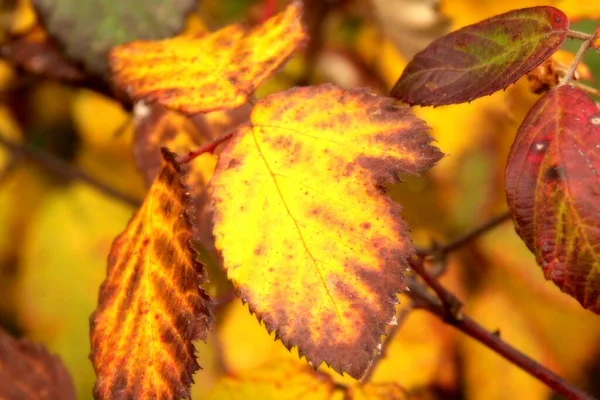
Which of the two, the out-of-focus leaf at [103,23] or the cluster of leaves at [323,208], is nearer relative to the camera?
the cluster of leaves at [323,208]

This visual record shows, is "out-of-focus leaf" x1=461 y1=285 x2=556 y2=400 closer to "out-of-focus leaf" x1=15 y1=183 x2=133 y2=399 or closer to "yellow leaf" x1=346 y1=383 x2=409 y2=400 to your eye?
"yellow leaf" x1=346 y1=383 x2=409 y2=400

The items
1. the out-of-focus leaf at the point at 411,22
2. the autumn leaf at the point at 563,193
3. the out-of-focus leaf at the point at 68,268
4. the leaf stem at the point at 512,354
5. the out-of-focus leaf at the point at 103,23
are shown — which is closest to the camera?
the autumn leaf at the point at 563,193

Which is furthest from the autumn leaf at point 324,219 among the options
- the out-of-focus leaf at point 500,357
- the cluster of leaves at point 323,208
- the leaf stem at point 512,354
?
the out-of-focus leaf at point 500,357

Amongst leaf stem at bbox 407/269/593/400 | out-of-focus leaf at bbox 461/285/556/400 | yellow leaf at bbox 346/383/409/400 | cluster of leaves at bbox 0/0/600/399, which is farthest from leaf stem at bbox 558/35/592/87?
out-of-focus leaf at bbox 461/285/556/400

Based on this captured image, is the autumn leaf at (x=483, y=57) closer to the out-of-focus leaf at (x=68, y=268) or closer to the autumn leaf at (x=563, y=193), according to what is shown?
the autumn leaf at (x=563, y=193)

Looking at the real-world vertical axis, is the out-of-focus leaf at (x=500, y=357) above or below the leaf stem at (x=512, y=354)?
below

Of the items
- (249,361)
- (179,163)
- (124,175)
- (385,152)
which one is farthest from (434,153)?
(124,175)

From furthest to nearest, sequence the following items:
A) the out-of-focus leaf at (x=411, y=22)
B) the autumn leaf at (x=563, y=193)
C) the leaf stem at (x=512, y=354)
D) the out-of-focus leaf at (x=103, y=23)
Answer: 1. the out-of-focus leaf at (x=411, y=22)
2. the out-of-focus leaf at (x=103, y=23)
3. the leaf stem at (x=512, y=354)
4. the autumn leaf at (x=563, y=193)

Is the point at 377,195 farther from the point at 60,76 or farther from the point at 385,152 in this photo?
the point at 60,76
